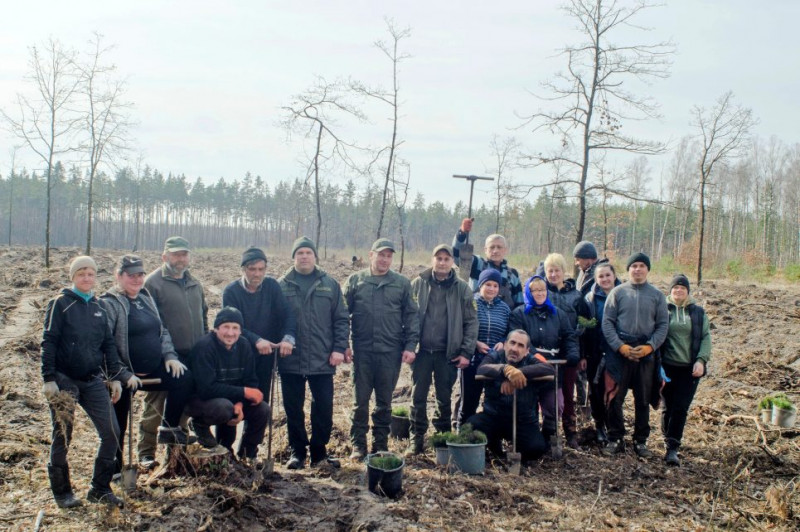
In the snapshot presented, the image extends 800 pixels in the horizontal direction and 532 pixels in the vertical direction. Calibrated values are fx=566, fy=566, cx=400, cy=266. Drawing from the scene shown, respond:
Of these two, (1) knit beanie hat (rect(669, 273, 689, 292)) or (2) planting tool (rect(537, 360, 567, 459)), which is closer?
(2) planting tool (rect(537, 360, 567, 459))

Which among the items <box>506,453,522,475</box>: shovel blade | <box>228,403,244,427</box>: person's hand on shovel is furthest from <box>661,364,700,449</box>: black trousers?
<box>228,403,244,427</box>: person's hand on shovel

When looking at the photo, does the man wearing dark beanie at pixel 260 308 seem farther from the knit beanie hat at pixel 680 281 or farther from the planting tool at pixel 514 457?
the knit beanie hat at pixel 680 281

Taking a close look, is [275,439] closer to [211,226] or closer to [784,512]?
[784,512]

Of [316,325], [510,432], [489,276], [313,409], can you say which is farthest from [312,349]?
[510,432]

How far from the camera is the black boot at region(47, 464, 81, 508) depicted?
4348mm

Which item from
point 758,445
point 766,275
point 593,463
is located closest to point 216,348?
point 593,463

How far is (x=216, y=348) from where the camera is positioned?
5230mm

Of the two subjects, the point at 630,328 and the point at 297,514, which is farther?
the point at 630,328

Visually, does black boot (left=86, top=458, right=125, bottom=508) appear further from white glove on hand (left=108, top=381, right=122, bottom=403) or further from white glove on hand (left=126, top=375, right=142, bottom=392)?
white glove on hand (left=126, top=375, right=142, bottom=392)

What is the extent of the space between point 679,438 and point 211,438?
4901mm

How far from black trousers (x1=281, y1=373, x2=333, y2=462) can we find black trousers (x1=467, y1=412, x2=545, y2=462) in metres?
1.53

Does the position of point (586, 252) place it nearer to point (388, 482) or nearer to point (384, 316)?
point (384, 316)

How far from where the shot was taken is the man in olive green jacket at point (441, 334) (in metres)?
5.98

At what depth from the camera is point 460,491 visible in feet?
16.2
